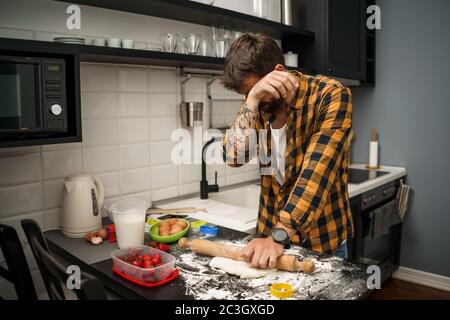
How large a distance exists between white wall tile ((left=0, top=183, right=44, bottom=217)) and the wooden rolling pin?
2.13ft

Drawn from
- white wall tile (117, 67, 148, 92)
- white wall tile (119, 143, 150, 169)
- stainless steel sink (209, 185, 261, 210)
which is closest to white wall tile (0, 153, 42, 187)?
white wall tile (119, 143, 150, 169)

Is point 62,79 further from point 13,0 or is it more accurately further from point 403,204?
point 403,204

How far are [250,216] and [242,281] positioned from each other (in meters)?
0.71

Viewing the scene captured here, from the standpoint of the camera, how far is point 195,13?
1.91 metres

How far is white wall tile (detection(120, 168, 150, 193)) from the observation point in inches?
74.8

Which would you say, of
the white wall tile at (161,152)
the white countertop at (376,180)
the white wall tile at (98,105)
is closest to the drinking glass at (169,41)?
the white wall tile at (98,105)

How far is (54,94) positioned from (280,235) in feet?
2.83

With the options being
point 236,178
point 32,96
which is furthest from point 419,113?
point 32,96

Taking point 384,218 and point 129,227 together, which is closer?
point 129,227

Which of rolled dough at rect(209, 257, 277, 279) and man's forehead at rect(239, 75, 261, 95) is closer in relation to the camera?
rolled dough at rect(209, 257, 277, 279)

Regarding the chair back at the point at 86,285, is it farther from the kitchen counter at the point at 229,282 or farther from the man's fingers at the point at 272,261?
the man's fingers at the point at 272,261

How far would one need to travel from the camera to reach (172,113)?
6.88 ft

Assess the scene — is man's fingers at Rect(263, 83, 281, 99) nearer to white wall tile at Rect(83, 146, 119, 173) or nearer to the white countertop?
A: white wall tile at Rect(83, 146, 119, 173)

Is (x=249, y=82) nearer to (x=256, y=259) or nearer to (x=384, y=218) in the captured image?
(x=256, y=259)
